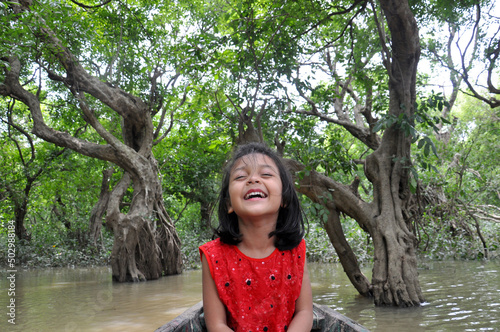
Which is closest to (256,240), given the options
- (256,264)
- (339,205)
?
(256,264)

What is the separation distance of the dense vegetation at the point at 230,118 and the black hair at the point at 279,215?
3145 mm

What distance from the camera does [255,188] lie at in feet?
6.85

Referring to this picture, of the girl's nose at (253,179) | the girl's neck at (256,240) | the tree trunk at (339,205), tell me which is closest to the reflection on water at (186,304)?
the tree trunk at (339,205)

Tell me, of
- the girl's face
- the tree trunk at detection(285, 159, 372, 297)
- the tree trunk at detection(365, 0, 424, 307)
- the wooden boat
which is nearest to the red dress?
the girl's face

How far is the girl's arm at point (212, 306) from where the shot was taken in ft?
6.69

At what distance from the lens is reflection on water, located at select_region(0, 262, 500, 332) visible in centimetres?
436

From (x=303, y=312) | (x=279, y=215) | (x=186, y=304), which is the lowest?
(x=186, y=304)

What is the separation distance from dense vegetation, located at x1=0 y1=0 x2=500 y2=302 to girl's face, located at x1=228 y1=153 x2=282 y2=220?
329 cm

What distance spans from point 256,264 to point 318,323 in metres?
0.72

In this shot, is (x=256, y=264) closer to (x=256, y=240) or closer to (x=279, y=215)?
(x=256, y=240)

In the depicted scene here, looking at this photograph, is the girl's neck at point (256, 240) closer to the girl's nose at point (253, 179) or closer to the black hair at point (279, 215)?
the black hair at point (279, 215)

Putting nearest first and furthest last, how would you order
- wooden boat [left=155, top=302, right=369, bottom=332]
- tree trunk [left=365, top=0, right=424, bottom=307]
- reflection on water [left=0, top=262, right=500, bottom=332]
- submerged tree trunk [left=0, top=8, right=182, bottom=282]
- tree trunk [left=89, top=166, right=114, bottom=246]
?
wooden boat [left=155, top=302, right=369, bottom=332]
reflection on water [left=0, top=262, right=500, bottom=332]
tree trunk [left=365, top=0, right=424, bottom=307]
submerged tree trunk [left=0, top=8, right=182, bottom=282]
tree trunk [left=89, top=166, right=114, bottom=246]

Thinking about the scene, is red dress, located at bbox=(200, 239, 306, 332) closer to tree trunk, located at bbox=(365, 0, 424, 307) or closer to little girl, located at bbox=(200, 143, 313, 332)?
little girl, located at bbox=(200, 143, 313, 332)

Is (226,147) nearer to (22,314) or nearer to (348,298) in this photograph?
(348,298)
